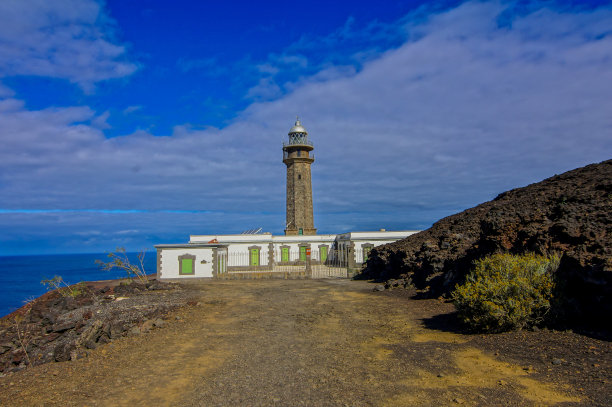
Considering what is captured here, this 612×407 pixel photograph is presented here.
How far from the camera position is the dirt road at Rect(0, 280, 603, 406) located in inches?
228

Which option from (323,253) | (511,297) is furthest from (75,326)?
(323,253)

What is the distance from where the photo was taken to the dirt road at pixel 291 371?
5.79m

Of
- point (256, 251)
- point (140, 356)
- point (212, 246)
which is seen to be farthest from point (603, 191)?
point (256, 251)

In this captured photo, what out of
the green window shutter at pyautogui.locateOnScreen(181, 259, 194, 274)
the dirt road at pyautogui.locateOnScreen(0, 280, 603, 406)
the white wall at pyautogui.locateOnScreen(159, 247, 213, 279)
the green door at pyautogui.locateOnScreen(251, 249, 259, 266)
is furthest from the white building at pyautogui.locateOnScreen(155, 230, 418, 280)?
the dirt road at pyautogui.locateOnScreen(0, 280, 603, 406)

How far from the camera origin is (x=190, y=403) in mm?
5801

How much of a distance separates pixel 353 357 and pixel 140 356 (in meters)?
4.78

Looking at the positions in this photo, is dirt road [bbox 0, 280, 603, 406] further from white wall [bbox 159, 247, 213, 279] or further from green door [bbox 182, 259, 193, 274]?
green door [bbox 182, 259, 193, 274]

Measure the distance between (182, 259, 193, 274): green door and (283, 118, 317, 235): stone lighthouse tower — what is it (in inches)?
586

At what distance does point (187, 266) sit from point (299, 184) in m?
17.1

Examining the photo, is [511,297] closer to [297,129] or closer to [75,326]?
[75,326]

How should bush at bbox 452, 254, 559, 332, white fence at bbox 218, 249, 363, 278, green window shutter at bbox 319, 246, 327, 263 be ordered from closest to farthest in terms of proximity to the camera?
bush at bbox 452, 254, 559, 332 → white fence at bbox 218, 249, 363, 278 → green window shutter at bbox 319, 246, 327, 263

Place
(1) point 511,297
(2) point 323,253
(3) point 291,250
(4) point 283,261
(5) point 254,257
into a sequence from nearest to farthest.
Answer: (1) point 511,297 < (5) point 254,257 < (4) point 283,261 < (3) point 291,250 < (2) point 323,253

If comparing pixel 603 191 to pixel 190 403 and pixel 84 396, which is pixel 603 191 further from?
pixel 84 396

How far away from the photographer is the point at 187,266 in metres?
27.2
